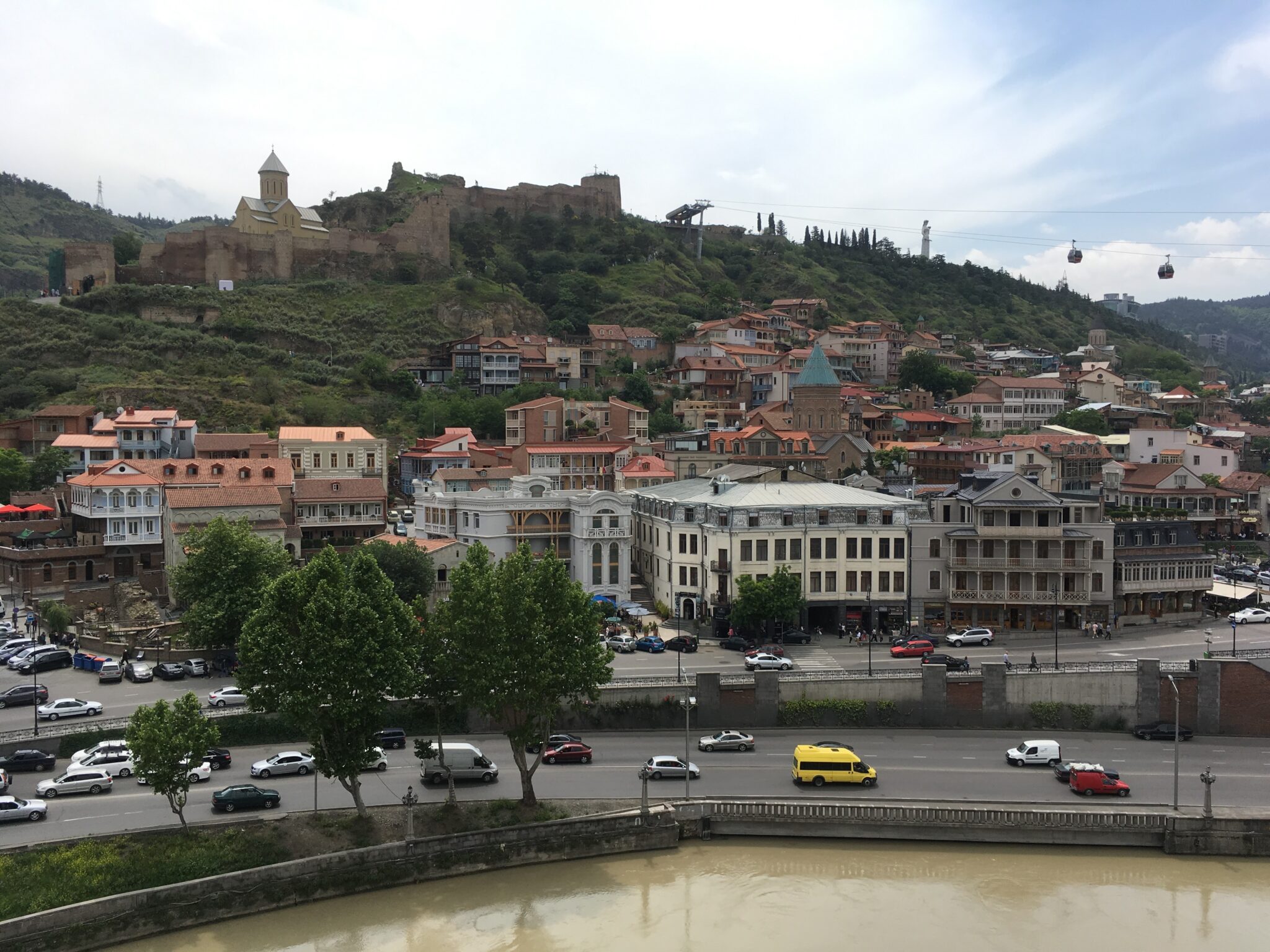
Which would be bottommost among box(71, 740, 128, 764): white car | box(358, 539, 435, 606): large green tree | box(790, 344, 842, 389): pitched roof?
box(71, 740, 128, 764): white car

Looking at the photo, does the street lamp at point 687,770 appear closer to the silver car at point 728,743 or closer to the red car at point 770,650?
the silver car at point 728,743

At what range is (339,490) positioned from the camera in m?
53.2

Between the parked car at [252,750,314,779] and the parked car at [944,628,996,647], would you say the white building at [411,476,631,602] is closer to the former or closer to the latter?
the parked car at [944,628,996,647]

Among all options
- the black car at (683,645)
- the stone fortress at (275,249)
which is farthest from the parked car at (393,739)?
the stone fortress at (275,249)

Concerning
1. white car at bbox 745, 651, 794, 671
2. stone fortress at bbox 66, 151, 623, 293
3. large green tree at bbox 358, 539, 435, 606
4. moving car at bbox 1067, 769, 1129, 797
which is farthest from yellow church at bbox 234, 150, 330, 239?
moving car at bbox 1067, 769, 1129, 797

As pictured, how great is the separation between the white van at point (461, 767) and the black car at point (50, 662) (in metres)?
16.3

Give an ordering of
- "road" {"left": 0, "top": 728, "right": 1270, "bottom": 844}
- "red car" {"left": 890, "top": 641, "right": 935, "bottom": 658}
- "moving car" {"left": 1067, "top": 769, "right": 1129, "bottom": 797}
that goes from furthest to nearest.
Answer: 1. "red car" {"left": 890, "top": 641, "right": 935, "bottom": 658}
2. "moving car" {"left": 1067, "top": 769, "right": 1129, "bottom": 797}
3. "road" {"left": 0, "top": 728, "right": 1270, "bottom": 844}

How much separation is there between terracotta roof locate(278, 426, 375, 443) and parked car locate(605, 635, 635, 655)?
2868cm

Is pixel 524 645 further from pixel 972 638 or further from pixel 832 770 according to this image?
pixel 972 638

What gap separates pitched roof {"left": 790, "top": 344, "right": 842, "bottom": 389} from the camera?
7594cm

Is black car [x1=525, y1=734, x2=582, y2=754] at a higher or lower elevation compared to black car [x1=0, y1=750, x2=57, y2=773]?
lower

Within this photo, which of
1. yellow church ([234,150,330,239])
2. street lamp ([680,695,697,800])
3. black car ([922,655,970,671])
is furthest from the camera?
yellow church ([234,150,330,239])

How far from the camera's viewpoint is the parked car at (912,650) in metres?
39.5

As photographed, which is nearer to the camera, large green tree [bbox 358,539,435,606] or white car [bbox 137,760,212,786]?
white car [bbox 137,760,212,786]
